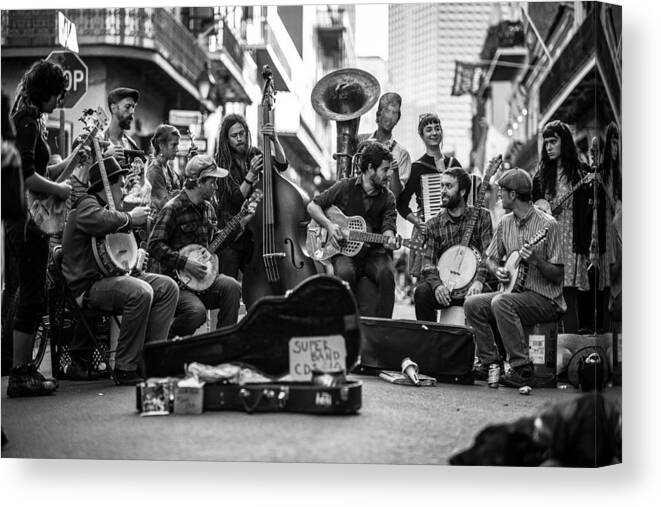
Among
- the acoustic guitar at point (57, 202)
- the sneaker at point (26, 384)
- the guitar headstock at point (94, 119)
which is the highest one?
the guitar headstock at point (94, 119)

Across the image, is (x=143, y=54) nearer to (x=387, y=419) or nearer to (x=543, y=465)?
(x=387, y=419)

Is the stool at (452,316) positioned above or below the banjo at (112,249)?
below

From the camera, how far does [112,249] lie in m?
9.47

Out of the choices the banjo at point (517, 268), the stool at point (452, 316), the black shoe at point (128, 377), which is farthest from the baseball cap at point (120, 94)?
the banjo at point (517, 268)

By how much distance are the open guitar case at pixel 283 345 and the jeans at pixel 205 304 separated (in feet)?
1.06

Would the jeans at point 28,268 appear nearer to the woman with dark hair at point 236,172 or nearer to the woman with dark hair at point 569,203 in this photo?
the woman with dark hair at point 236,172

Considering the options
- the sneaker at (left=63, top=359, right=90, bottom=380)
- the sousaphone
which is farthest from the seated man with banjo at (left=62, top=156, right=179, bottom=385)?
the sousaphone

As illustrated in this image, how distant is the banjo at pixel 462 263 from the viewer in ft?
30.9

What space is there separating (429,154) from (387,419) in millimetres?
1996

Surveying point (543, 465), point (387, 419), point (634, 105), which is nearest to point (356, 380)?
point (387, 419)

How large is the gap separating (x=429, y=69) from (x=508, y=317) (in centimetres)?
189

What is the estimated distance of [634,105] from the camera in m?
9.15

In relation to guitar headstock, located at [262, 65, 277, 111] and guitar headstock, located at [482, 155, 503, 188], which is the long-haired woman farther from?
guitar headstock, located at [262, 65, 277, 111]

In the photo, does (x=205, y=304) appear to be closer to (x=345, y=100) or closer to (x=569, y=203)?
(x=345, y=100)
